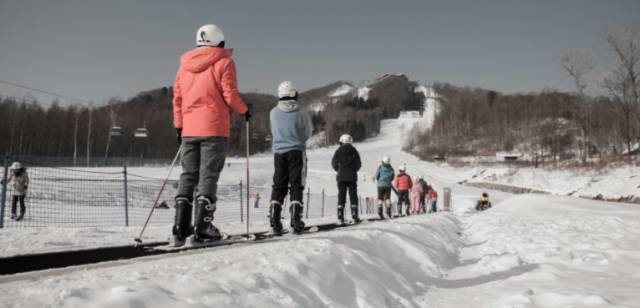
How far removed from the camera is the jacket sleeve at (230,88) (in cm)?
346

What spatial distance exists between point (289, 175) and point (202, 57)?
6.19ft

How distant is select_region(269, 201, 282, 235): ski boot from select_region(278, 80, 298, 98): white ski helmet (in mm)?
1374

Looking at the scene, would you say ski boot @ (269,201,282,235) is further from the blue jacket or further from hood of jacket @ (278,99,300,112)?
the blue jacket

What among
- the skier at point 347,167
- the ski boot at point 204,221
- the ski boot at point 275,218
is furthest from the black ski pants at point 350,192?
the ski boot at point 204,221

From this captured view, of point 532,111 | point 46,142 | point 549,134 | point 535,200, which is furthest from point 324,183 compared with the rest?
point 532,111

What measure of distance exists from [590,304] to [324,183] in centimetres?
4228

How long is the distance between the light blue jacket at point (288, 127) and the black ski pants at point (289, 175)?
89mm

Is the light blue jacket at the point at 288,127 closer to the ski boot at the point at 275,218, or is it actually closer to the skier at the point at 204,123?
the ski boot at the point at 275,218

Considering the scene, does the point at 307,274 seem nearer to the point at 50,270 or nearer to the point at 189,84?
the point at 50,270

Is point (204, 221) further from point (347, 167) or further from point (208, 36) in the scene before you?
point (347, 167)

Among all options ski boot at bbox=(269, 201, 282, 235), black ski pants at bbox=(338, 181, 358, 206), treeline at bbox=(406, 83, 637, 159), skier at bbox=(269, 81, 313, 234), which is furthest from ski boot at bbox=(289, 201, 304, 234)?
treeline at bbox=(406, 83, 637, 159)

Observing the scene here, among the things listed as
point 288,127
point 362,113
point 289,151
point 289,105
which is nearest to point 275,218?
point 289,151

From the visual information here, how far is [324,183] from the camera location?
147 feet

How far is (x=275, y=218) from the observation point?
4676 mm
